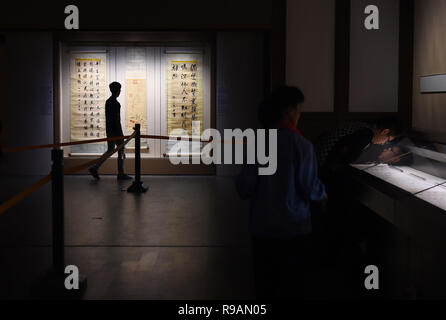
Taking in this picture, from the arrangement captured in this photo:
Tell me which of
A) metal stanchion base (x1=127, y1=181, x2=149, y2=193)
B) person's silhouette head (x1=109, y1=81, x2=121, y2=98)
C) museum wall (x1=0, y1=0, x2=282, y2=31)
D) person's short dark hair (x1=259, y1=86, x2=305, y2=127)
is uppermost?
museum wall (x1=0, y1=0, x2=282, y2=31)

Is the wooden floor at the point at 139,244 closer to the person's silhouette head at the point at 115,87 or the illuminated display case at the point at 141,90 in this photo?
the person's silhouette head at the point at 115,87

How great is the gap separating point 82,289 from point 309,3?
4.26 m

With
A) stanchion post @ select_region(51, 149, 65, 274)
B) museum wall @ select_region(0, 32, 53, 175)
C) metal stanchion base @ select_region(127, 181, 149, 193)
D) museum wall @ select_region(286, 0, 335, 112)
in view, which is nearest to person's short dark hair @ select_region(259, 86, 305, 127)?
stanchion post @ select_region(51, 149, 65, 274)

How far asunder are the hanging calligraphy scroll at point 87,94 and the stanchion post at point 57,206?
567cm

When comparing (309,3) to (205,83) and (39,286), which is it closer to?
(205,83)

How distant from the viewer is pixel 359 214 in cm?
343

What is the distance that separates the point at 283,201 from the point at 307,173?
158 millimetres

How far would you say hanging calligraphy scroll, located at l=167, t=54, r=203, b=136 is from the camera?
8.49 metres

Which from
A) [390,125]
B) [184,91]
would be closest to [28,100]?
[184,91]

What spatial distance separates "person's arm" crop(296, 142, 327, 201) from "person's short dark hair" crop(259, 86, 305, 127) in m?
0.18

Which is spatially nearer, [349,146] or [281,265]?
[281,265]

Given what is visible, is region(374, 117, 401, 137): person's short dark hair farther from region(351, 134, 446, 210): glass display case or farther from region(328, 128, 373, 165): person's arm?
region(328, 128, 373, 165): person's arm

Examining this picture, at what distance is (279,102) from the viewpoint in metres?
2.23

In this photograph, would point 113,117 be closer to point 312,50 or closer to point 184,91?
point 184,91
